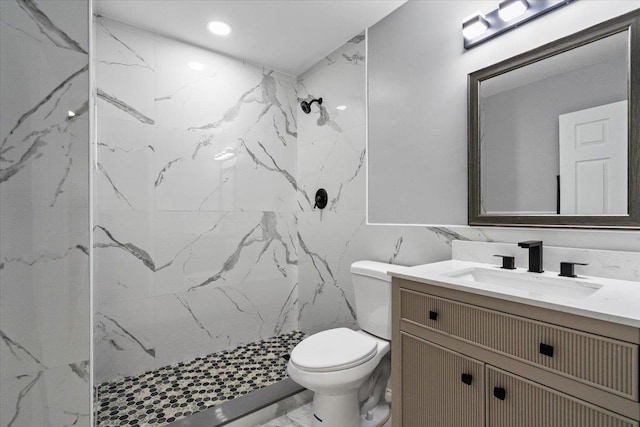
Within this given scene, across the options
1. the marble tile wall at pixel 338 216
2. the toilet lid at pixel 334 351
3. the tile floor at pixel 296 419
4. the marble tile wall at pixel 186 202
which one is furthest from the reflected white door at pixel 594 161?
the marble tile wall at pixel 186 202

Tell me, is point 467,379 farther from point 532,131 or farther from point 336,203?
point 336,203

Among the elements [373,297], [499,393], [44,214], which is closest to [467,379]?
[499,393]

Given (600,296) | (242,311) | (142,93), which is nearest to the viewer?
(600,296)

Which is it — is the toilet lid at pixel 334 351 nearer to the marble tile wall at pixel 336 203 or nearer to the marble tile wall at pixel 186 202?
the marble tile wall at pixel 336 203

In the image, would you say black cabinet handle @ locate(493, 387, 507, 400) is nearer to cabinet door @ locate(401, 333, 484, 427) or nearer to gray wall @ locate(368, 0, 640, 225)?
cabinet door @ locate(401, 333, 484, 427)

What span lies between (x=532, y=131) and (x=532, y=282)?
0.68 metres

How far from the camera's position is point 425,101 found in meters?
1.90

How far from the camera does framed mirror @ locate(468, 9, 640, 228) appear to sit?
119 centimetres

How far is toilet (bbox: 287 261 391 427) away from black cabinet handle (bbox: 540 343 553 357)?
2.68ft

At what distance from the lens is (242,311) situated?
2.63m

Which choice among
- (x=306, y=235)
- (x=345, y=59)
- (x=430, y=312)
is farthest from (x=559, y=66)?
(x=306, y=235)

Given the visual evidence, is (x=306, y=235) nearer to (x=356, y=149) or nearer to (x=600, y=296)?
(x=356, y=149)

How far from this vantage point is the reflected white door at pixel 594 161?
1.21 m

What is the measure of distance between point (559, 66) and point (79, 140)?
184 cm
